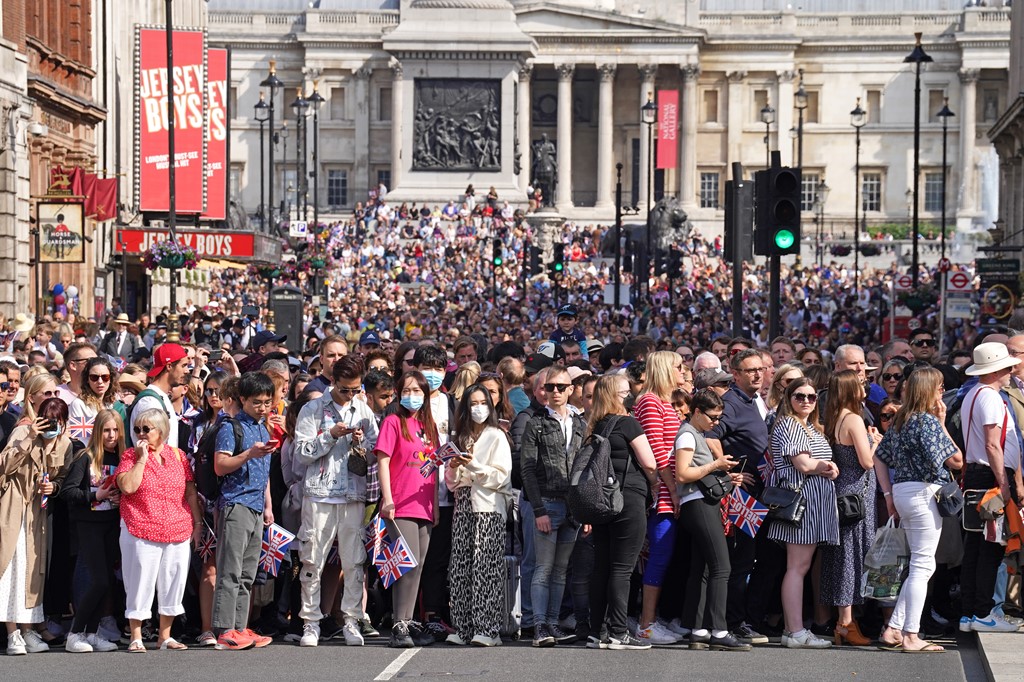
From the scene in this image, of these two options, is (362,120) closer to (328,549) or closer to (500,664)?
(328,549)

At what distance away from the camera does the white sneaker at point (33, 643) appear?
14.2 m

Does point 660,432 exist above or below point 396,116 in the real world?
below

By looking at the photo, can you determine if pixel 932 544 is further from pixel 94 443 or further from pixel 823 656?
pixel 94 443

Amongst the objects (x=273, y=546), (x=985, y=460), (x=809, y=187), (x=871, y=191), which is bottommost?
(x=273, y=546)

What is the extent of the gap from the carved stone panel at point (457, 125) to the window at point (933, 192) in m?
28.6

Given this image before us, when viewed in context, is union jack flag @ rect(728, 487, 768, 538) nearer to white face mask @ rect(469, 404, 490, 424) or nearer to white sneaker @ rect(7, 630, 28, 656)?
white face mask @ rect(469, 404, 490, 424)

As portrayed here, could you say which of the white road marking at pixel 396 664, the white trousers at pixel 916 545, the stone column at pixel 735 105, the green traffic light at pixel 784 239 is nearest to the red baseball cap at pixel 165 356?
the white road marking at pixel 396 664

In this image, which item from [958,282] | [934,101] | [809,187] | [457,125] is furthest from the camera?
[809,187]

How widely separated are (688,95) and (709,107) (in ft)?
11.0

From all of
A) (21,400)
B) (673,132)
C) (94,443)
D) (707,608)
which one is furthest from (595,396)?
(673,132)

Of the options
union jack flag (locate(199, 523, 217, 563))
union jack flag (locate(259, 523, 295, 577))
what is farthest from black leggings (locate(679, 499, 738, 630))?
union jack flag (locate(199, 523, 217, 563))

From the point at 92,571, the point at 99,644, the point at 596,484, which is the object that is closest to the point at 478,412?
the point at 596,484

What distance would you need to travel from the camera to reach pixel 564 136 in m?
109

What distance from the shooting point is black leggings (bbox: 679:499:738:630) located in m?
14.2
